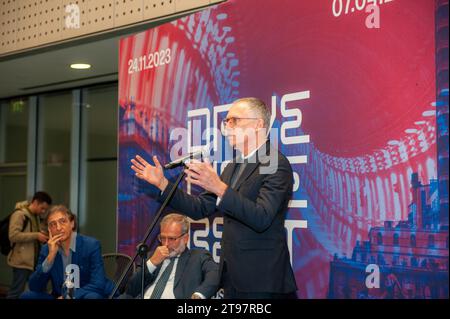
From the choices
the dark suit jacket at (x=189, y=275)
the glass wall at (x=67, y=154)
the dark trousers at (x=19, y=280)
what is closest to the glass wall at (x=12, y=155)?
the glass wall at (x=67, y=154)

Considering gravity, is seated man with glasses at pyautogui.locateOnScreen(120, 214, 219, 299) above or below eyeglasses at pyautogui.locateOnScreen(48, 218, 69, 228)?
below

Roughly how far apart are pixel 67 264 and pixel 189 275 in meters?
0.96

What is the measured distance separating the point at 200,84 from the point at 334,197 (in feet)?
4.06

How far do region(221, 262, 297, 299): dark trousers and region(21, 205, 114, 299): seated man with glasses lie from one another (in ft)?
3.91

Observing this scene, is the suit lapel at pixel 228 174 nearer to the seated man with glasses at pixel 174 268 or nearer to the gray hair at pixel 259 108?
the gray hair at pixel 259 108

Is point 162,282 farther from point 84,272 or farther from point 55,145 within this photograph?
point 55,145

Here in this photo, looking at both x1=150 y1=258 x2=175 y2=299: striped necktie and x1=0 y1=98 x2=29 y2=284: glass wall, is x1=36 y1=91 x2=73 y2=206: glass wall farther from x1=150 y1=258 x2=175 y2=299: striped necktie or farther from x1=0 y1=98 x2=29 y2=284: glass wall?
x1=150 y1=258 x2=175 y2=299: striped necktie

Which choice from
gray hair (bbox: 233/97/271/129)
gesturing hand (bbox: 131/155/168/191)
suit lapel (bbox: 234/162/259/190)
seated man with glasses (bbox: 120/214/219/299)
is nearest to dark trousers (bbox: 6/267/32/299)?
seated man with glasses (bbox: 120/214/219/299)

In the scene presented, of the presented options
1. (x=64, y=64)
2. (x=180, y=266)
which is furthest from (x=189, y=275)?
(x=64, y=64)

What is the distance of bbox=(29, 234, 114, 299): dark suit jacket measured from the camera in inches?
157

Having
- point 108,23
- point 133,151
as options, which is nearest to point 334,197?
point 133,151

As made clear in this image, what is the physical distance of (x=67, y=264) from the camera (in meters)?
4.09

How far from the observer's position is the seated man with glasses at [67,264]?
4.00 m

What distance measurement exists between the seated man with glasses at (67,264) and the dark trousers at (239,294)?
3.91 ft
